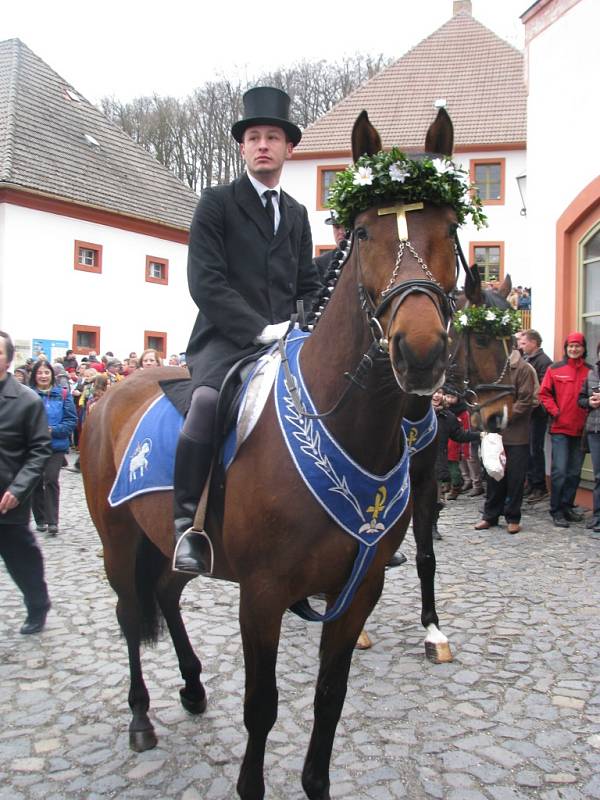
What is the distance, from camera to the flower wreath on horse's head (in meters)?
2.46

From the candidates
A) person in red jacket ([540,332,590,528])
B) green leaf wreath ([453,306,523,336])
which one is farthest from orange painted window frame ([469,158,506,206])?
green leaf wreath ([453,306,523,336])

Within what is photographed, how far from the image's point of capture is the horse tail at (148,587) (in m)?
4.16

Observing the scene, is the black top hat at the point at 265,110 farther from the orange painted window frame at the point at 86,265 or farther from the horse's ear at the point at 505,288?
the orange painted window frame at the point at 86,265

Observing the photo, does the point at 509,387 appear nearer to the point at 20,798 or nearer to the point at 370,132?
the point at 370,132

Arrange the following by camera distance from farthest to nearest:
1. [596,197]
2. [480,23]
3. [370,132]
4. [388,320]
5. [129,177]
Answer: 1. [480,23]
2. [129,177]
3. [596,197]
4. [370,132]
5. [388,320]

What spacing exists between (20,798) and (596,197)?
9585 millimetres

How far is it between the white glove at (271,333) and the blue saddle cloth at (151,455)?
23.5 inches

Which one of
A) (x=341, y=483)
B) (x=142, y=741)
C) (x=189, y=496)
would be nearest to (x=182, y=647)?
(x=142, y=741)

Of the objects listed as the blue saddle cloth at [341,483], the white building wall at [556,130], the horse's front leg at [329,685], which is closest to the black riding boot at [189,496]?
the blue saddle cloth at [341,483]

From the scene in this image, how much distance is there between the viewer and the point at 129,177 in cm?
3070

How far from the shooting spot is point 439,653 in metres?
4.88

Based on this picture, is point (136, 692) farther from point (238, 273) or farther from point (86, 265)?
point (86, 265)

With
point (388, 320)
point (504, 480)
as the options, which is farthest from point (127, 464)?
point (504, 480)

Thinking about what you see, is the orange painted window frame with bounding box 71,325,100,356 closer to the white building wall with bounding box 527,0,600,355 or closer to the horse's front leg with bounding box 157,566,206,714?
the white building wall with bounding box 527,0,600,355
